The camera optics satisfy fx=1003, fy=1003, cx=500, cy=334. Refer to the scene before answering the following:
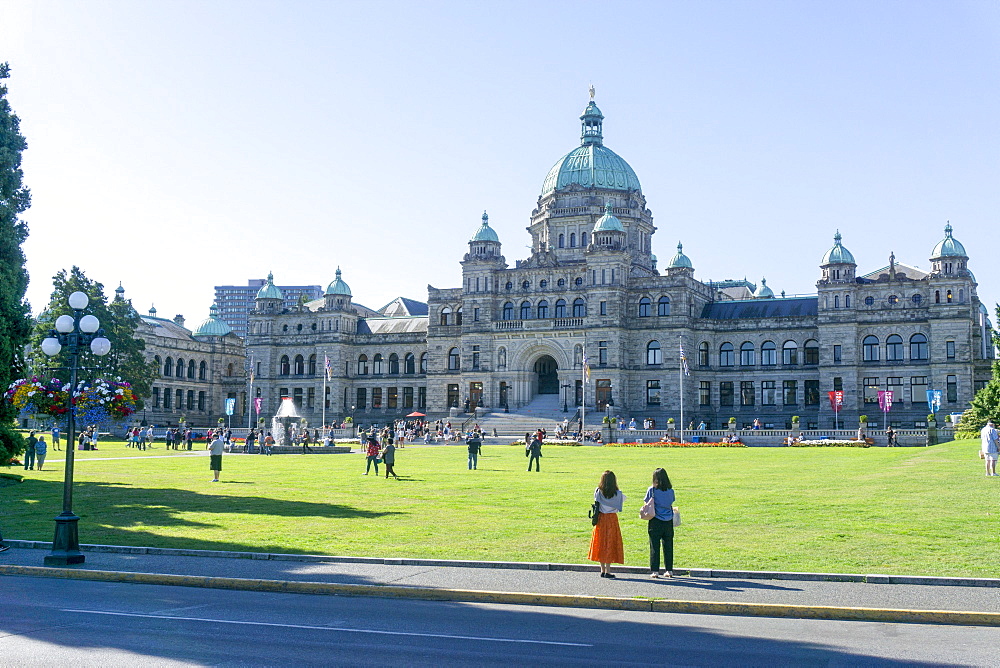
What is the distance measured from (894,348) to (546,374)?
3206 centimetres

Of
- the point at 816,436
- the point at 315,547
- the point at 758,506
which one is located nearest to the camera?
the point at 315,547

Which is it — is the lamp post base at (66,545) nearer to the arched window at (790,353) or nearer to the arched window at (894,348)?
the arched window at (894,348)

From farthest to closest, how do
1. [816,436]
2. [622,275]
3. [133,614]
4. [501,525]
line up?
[622,275] < [816,436] < [501,525] < [133,614]

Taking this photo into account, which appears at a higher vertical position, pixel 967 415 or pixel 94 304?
pixel 94 304

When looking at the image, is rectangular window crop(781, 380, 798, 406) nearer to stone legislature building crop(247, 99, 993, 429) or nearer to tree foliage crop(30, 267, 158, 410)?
stone legislature building crop(247, 99, 993, 429)

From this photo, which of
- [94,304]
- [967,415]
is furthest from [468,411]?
[967,415]

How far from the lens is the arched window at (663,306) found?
3642 inches

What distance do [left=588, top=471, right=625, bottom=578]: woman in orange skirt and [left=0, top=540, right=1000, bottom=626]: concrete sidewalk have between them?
1.19 ft

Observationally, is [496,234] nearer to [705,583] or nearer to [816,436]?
[816,436]

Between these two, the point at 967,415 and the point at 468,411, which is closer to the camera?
the point at 967,415

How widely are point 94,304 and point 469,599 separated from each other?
76.5 metres

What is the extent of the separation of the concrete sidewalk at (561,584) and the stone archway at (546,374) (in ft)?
256

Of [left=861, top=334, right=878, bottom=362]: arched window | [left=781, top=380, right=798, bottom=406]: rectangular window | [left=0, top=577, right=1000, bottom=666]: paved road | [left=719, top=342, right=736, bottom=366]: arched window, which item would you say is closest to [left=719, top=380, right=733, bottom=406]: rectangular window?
[left=719, top=342, right=736, bottom=366]: arched window

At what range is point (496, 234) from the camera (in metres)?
99.9
